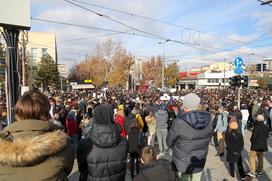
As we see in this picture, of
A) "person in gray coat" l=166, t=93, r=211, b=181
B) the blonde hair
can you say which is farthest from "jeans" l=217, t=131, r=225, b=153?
the blonde hair

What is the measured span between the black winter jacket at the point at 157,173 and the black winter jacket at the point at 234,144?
10.6 ft

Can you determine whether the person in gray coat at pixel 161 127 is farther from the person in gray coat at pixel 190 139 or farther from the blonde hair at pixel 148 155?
the blonde hair at pixel 148 155

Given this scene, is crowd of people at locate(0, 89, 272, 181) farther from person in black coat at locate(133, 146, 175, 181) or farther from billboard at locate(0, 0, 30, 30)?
billboard at locate(0, 0, 30, 30)

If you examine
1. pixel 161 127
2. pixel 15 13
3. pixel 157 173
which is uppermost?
pixel 15 13

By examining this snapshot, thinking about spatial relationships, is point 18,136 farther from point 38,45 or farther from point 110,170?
point 38,45

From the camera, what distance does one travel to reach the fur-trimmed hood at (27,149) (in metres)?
1.79

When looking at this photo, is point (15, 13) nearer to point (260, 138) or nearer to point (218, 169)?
point (260, 138)

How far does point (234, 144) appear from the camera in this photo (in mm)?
5609

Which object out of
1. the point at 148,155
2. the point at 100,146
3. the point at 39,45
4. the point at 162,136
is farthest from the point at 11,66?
the point at 39,45

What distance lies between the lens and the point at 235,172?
21.2 feet

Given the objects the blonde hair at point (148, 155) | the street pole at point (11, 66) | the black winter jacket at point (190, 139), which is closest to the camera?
the blonde hair at point (148, 155)

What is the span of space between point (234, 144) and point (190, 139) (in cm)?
259

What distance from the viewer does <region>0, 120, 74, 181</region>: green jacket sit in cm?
180

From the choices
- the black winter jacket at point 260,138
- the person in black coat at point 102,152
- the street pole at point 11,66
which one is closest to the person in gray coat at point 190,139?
the person in black coat at point 102,152
